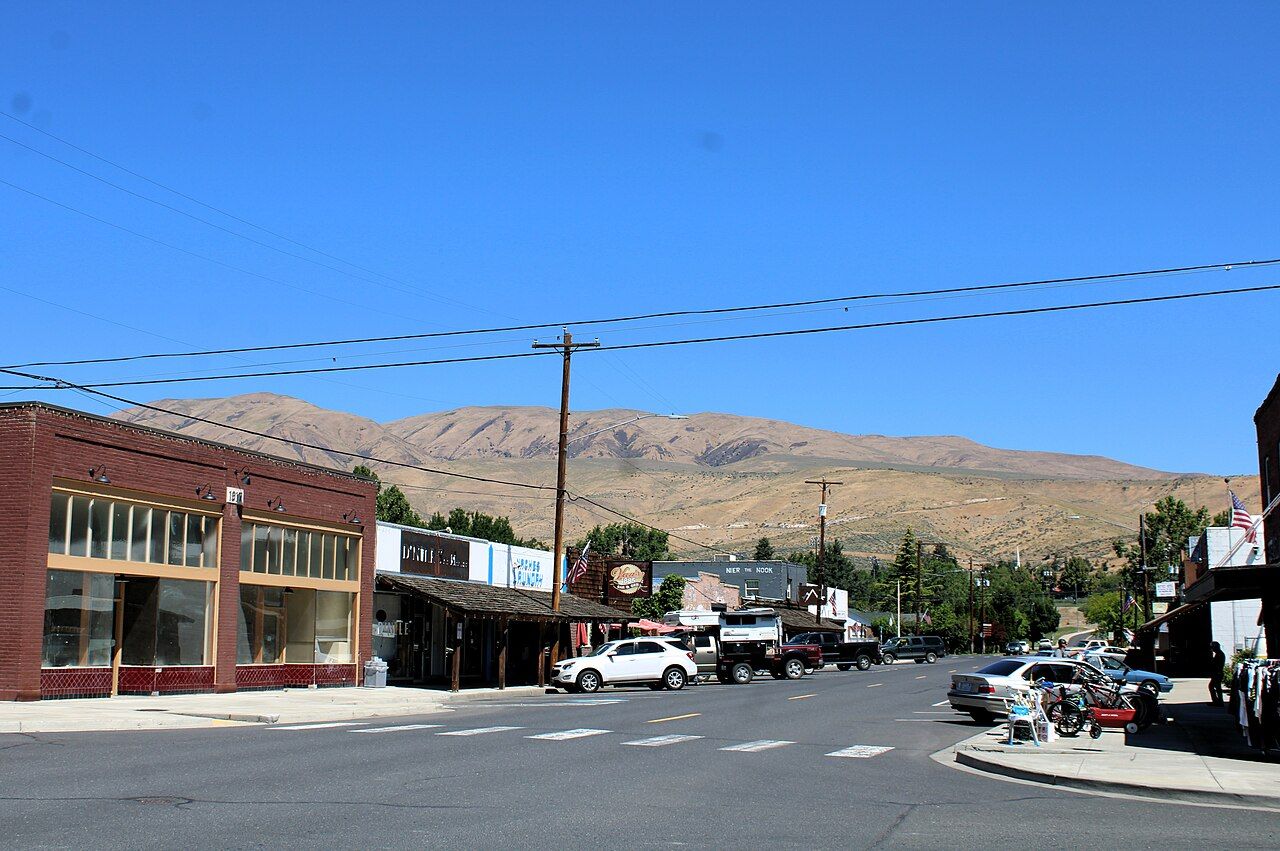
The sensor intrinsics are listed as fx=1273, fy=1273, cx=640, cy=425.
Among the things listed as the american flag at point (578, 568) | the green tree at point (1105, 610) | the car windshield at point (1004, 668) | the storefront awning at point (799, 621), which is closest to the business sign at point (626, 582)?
the american flag at point (578, 568)

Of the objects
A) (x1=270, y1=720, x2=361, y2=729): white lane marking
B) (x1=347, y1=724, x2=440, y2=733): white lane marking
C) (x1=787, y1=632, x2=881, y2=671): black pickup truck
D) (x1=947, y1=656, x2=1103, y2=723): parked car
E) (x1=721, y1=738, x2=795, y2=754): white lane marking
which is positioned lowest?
(x1=787, y1=632, x2=881, y2=671): black pickup truck

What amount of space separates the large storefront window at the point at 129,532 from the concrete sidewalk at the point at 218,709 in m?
3.33

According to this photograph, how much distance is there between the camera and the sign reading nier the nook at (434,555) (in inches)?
1665

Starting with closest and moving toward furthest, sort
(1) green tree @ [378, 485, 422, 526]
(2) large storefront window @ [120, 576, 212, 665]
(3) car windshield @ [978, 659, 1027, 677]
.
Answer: (3) car windshield @ [978, 659, 1027, 677], (2) large storefront window @ [120, 576, 212, 665], (1) green tree @ [378, 485, 422, 526]

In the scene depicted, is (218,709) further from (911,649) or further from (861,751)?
(911,649)

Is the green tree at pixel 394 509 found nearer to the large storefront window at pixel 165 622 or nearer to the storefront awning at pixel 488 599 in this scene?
the storefront awning at pixel 488 599

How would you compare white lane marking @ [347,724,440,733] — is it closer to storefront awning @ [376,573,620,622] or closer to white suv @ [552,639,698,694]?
storefront awning @ [376,573,620,622]

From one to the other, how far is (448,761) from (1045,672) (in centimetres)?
1494

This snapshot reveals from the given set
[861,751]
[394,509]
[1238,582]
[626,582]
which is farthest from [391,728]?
[394,509]

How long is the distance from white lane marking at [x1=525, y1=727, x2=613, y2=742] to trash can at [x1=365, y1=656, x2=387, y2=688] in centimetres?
1547

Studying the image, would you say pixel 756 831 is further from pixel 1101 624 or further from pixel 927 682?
pixel 1101 624

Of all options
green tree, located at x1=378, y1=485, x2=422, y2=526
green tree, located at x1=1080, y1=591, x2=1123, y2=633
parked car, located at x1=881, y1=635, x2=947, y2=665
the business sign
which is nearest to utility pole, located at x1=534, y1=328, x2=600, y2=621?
the business sign

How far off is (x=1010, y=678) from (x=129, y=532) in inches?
797

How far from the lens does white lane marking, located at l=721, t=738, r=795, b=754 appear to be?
20612 millimetres
